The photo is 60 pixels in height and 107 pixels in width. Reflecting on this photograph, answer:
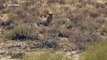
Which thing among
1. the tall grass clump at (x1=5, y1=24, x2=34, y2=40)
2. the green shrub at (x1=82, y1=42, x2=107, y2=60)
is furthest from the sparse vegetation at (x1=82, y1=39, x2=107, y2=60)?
the tall grass clump at (x1=5, y1=24, x2=34, y2=40)

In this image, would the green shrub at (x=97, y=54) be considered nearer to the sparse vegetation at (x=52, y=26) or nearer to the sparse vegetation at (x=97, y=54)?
the sparse vegetation at (x=97, y=54)

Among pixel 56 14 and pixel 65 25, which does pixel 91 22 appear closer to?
pixel 65 25

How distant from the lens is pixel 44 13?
20328 millimetres

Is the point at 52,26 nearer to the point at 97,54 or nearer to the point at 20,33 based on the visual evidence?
the point at 20,33

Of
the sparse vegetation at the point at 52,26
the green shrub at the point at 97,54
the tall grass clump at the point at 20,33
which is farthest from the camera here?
→ the tall grass clump at the point at 20,33

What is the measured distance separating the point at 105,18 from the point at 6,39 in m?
5.94

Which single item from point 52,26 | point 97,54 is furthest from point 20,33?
point 97,54

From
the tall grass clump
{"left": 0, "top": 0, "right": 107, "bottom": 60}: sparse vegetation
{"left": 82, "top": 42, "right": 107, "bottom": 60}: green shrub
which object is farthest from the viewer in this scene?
the tall grass clump

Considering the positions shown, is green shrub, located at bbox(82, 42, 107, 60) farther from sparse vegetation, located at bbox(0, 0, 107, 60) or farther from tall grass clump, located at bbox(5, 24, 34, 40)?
tall grass clump, located at bbox(5, 24, 34, 40)

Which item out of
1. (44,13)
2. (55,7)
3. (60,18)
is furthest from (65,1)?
(60,18)

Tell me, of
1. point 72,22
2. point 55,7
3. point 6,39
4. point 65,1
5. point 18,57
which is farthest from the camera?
point 65,1

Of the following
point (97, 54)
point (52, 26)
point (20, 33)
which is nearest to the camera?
point (97, 54)

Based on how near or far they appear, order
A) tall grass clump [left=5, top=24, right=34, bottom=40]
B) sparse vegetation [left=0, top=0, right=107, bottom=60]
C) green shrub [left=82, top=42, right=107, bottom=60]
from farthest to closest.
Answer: tall grass clump [left=5, top=24, right=34, bottom=40]
sparse vegetation [left=0, top=0, right=107, bottom=60]
green shrub [left=82, top=42, right=107, bottom=60]

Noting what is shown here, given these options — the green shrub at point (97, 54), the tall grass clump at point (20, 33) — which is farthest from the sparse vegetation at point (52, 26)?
the green shrub at point (97, 54)
